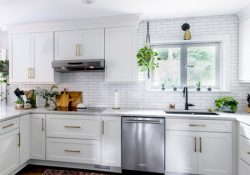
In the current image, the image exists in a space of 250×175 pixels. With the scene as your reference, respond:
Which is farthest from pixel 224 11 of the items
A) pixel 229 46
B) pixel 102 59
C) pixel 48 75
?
pixel 48 75

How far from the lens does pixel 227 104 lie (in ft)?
8.54

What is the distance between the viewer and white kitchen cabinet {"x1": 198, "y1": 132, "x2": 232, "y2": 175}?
89.7 inches

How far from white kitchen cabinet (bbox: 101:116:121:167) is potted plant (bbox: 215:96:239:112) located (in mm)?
1632

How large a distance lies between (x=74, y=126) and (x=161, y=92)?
5.27 ft

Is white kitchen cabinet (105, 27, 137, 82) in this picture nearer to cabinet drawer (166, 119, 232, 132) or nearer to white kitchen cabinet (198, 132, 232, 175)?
cabinet drawer (166, 119, 232, 132)

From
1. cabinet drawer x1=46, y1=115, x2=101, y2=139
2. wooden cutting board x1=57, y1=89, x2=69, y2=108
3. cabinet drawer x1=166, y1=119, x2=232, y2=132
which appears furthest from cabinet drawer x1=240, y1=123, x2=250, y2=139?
wooden cutting board x1=57, y1=89, x2=69, y2=108

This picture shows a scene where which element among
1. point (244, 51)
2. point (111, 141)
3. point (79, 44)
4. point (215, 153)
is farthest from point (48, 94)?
point (244, 51)

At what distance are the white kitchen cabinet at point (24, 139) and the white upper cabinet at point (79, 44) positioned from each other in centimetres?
118

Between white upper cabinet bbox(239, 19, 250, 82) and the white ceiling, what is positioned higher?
the white ceiling

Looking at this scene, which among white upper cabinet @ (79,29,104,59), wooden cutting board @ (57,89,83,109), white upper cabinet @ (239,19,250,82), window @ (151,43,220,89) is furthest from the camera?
wooden cutting board @ (57,89,83,109)

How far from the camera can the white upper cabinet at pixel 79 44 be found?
2865 millimetres

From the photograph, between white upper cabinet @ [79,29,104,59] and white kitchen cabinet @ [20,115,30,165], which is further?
white upper cabinet @ [79,29,104,59]

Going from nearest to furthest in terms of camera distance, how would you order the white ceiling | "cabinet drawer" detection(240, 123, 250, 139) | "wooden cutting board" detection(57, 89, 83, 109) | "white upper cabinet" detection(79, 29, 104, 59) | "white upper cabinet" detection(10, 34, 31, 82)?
"cabinet drawer" detection(240, 123, 250, 139)
the white ceiling
"white upper cabinet" detection(79, 29, 104, 59)
"white upper cabinet" detection(10, 34, 31, 82)
"wooden cutting board" detection(57, 89, 83, 109)

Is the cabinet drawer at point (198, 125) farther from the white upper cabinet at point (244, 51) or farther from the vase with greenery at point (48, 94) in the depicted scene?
the vase with greenery at point (48, 94)
